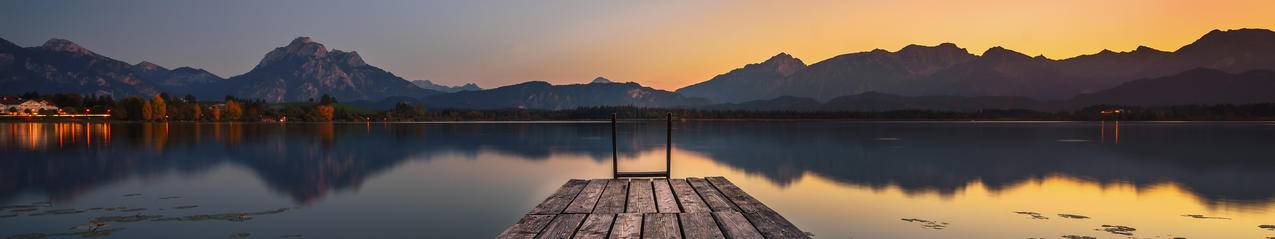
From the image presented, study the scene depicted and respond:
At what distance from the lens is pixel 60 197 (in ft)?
74.4

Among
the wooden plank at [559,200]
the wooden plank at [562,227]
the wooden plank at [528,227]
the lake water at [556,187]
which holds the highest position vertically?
the wooden plank at [528,227]

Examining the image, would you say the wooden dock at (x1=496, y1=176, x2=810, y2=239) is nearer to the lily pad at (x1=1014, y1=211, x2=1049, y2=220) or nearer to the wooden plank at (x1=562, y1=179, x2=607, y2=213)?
the wooden plank at (x1=562, y1=179, x2=607, y2=213)

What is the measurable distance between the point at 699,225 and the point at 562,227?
1.83 m

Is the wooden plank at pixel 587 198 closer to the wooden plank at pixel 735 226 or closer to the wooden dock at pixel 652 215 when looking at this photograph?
the wooden dock at pixel 652 215

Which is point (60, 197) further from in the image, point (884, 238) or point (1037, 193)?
point (1037, 193)

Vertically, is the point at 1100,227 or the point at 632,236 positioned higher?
the point at 632,236

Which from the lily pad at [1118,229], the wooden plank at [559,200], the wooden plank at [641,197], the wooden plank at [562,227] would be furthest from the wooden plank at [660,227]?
the lily pad at [1118,229]

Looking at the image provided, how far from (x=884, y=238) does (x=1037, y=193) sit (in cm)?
1134

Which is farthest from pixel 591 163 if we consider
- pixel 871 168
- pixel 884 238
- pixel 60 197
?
pixel 884 238

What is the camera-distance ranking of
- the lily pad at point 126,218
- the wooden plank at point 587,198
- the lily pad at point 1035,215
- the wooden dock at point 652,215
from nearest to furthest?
the wooden dock at point 652,215
the wooden plank at point 587,198
the lily pad at point 126,218
the lily pad at point 1035,215

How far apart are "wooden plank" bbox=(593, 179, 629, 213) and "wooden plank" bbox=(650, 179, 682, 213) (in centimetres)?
58

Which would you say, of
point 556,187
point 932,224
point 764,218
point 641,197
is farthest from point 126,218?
point 932,224

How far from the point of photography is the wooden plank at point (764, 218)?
9.44m

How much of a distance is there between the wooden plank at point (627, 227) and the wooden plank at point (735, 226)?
1.14 meters
